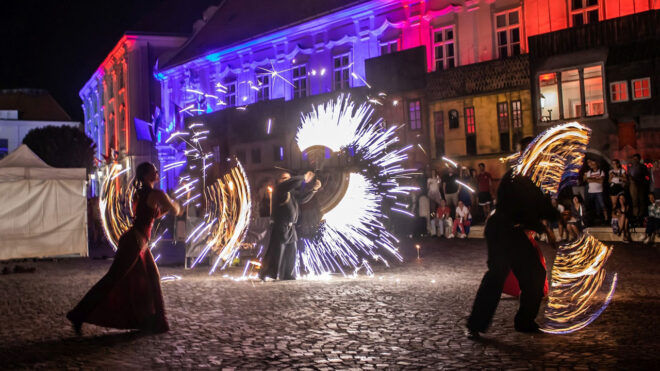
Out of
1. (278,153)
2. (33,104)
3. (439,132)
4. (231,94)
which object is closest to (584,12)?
(439,132)

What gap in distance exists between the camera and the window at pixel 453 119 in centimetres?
2802

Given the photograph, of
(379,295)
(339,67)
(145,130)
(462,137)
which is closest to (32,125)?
(145,130)

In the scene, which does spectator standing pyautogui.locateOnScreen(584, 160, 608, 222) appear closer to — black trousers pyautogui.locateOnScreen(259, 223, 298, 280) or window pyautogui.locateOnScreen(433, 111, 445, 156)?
black trousers pyautogui.locateOnScreen(259, 223, 298, 280)

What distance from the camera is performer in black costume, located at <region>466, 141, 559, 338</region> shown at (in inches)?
235

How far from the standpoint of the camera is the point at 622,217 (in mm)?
15547

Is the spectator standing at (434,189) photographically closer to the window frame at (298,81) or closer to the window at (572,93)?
the window at (572,93)

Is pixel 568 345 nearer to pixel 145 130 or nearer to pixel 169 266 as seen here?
pixel 169 266

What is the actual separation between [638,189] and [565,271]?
20.8ft

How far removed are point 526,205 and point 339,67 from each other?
27.8m

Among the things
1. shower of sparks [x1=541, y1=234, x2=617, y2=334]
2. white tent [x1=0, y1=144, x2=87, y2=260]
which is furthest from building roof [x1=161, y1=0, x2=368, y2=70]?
shower of sparks [x1=541, y1=234, x2=617, y2=334]

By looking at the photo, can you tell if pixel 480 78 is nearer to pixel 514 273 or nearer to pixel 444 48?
pixel 444 48

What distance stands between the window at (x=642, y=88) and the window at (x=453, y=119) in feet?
24.1

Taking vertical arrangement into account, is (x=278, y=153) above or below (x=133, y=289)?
above

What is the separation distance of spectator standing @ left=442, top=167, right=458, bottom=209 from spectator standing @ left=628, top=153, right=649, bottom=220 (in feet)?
18.6
